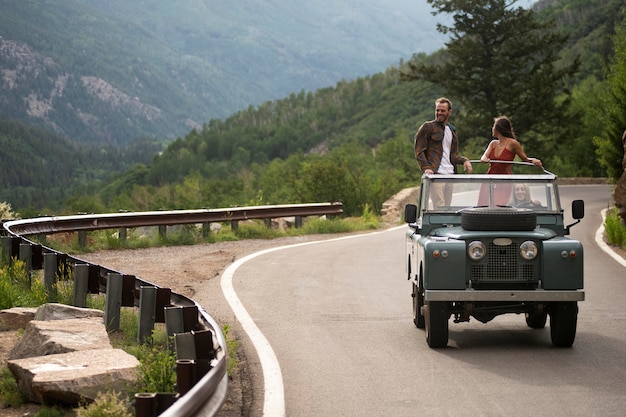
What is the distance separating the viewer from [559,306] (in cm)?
1004

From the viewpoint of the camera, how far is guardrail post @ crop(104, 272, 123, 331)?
10.3 meters

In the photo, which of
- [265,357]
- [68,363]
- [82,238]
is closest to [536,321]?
[265,357]

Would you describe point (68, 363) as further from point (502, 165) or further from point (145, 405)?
point (502, 165)

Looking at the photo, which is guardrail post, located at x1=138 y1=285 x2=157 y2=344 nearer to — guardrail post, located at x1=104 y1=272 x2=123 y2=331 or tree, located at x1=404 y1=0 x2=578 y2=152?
guardrail post, located at x1=104 y1=272 x2=123 y2=331

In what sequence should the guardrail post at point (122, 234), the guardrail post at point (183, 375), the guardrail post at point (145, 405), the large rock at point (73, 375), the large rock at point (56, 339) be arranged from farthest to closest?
the guardrail post at point (122, 234) → the large rock at point (56, 339) → the large rock at point (73, 375) → the guardrail post at point (183, 375) → the guardrail post at point (145, 405)

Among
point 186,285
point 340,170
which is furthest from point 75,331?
point 340,170

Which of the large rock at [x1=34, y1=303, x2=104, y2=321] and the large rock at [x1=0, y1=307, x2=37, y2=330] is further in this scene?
the large rock at [x1=0, y1=307, x2=37, y2=330]

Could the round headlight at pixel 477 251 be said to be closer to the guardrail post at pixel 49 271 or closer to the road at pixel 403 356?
the road at pixel 403 356

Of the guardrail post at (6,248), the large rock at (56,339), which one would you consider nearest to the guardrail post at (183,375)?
the large rock at (56,339)

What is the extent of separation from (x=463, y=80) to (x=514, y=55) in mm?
3108

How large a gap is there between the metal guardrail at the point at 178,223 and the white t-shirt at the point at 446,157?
4.10 meters

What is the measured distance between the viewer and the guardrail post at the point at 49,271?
12.3 metres

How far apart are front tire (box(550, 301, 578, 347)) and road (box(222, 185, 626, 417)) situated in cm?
11

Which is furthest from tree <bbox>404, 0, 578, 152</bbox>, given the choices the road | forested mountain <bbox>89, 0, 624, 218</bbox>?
the road
